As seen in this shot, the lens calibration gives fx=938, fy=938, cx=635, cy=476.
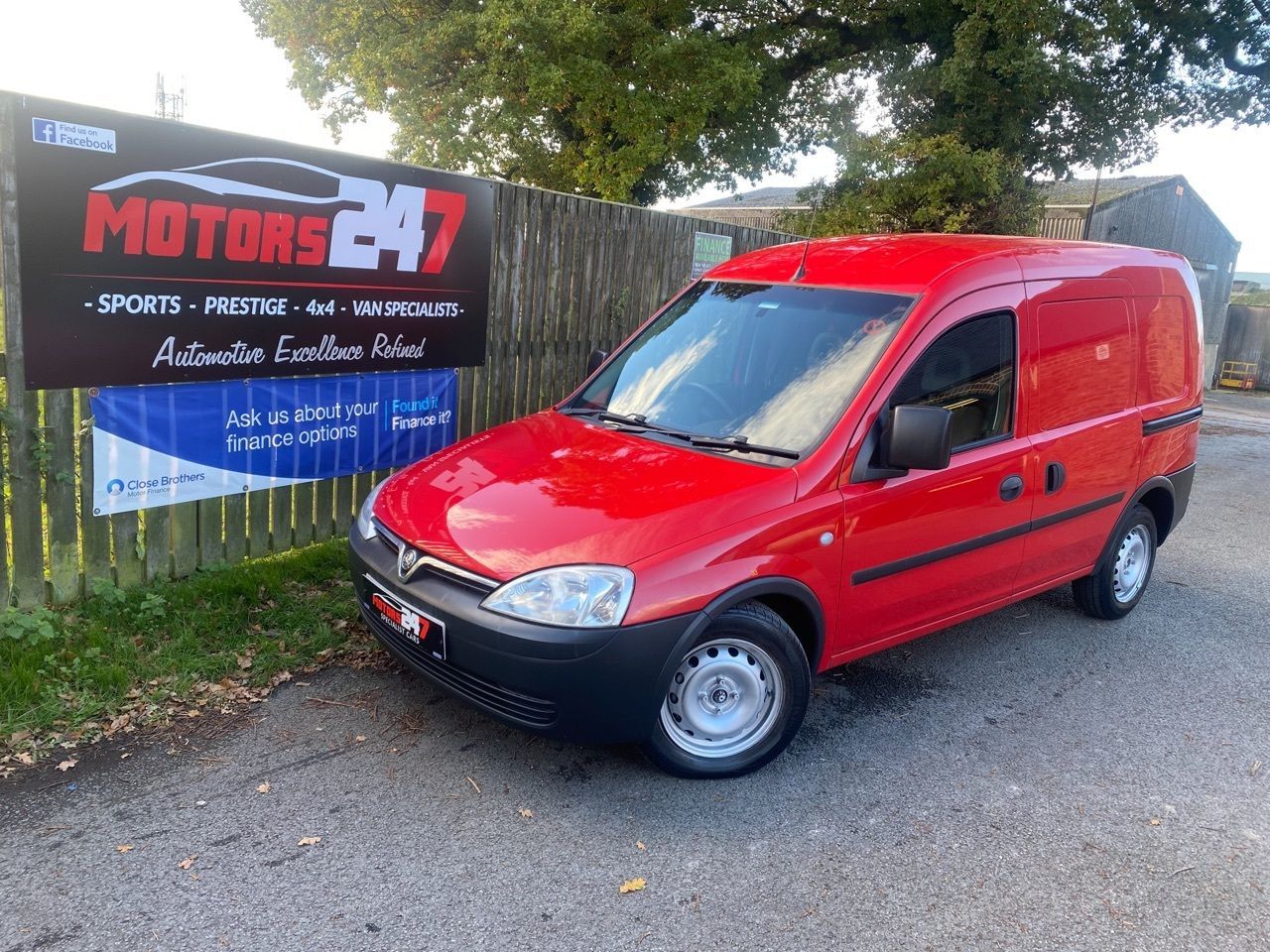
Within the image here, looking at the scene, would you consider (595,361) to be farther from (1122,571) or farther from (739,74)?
(739,74)

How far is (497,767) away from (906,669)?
2.30 metres

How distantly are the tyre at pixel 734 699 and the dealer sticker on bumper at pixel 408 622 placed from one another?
878mm

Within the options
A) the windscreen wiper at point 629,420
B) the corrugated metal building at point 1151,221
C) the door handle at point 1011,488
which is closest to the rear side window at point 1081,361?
the door handle at point 1011,488

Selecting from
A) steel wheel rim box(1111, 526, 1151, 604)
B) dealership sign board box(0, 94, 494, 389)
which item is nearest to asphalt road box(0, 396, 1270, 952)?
steel wheel rim box(1111, 526, 1151, 604)

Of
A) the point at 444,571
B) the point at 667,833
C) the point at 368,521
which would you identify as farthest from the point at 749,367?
the point at 667,833

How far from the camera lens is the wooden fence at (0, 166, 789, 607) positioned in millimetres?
4398

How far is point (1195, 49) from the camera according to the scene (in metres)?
17.8

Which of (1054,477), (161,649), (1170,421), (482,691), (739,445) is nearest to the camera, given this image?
(482,691)

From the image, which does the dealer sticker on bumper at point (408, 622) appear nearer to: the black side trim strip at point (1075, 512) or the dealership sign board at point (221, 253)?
the dealership sign board at point (221, 253)

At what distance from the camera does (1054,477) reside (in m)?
4.71

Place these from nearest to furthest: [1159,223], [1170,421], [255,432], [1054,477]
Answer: [1054,477], [255,432], [1170,421], [1159,223]

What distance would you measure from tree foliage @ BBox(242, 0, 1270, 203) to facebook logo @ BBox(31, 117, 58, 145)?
468 inches

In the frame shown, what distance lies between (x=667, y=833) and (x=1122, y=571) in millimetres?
3822

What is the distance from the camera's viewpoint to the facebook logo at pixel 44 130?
4.11m
